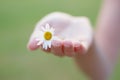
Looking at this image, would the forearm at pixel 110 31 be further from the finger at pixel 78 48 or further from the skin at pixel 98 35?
the finger at pixel 78 48

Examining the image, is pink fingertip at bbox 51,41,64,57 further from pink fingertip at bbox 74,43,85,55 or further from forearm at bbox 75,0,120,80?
forearm at bbox 75,0,120,80

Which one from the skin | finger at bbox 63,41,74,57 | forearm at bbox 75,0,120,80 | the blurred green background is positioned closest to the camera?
finger at bbox 63,41,74,57

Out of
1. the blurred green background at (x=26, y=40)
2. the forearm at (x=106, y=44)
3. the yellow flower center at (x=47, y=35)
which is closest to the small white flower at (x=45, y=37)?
the yellow flower center at (x=47, y=35)

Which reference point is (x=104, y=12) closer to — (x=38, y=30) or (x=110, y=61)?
(x=110, y=61)

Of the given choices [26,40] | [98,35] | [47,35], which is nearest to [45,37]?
[47,35]

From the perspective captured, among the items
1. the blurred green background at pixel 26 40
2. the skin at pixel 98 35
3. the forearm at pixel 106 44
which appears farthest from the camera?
the blurred green background at pixel 26 40

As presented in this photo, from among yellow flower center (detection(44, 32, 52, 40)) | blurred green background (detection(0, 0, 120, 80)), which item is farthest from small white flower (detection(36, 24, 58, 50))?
blurred green background (detection(0, 0, 120, 80))

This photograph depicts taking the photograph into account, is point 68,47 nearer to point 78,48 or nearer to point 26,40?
point 78,48
